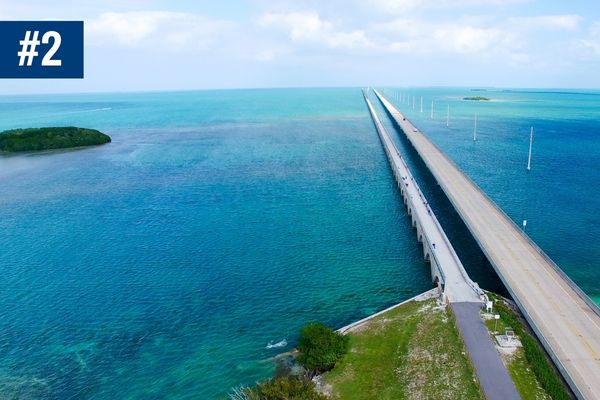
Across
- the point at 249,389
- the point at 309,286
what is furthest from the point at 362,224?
the point at 249,389

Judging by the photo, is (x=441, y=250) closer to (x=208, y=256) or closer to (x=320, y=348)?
(x=320, y=348)

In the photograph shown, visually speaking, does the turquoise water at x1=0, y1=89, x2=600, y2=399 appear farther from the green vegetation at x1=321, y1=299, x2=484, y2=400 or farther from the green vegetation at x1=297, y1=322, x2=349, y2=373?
the green vegetation at x1=321, y1=299, x2=484, y2=400

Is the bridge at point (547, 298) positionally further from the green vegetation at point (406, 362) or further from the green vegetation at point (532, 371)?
the green vegetation at point (406, 362)

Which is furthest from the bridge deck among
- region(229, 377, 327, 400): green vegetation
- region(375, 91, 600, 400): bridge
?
region(229, 377, 327, 400): green vegetation

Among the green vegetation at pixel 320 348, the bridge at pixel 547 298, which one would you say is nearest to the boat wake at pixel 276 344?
the green vegetation at pixel 320 348

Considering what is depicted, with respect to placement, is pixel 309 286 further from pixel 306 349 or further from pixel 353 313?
pixel 306 349

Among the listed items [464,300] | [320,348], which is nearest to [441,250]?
[464,300]
